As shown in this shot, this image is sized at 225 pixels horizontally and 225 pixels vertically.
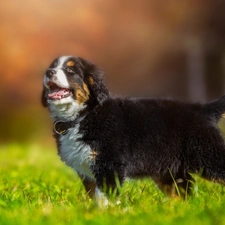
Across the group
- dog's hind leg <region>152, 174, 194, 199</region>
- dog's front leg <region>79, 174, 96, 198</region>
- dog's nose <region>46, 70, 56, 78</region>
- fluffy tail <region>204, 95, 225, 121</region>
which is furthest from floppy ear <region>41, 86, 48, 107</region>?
fluffy tail <region>204, 95, 225, 121</region>

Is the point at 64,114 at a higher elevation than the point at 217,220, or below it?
higher

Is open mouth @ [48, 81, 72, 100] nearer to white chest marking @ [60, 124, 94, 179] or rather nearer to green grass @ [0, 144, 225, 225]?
white chest marking @ [60, 124, 94, 179]

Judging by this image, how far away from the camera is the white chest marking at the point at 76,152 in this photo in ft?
16.5

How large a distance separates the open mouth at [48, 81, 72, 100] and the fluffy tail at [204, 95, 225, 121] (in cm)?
119

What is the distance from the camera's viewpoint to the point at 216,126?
520 centimetres

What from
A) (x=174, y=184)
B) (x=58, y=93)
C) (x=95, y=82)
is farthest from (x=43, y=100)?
(x=174, y=184)

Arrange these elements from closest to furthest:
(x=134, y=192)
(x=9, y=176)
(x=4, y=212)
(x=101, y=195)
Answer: (x=4, y=212) → (x=101, y=195) → (x=134, y=192) → (x=9, y=176)

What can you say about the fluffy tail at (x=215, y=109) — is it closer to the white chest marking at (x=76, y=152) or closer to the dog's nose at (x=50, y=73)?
the white chest marking at (x=76, y=152)

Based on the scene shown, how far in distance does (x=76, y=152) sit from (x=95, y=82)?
60cm

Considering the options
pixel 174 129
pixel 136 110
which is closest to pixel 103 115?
pixel 136 110

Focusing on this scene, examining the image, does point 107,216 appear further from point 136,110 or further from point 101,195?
point 136,110

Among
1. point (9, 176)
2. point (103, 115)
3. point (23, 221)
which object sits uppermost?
point (103, 115)

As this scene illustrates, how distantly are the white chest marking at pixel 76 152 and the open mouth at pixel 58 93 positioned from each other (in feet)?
0.96

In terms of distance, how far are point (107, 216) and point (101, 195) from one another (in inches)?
39.2
